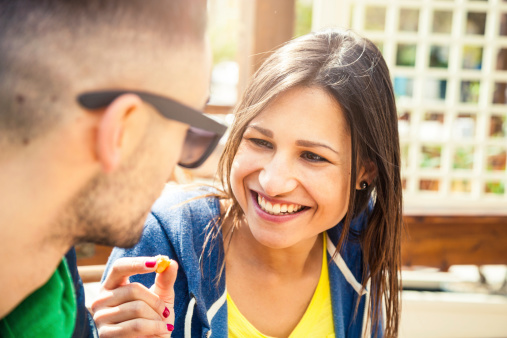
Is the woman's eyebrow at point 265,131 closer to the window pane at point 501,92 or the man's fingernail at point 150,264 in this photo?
the man's fingernail at point 150,264

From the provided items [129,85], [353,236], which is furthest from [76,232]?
[353,236]

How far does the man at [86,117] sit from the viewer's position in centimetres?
80

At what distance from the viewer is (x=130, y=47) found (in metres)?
0.86

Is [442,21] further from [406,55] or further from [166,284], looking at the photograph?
[166,284]

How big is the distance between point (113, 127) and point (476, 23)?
12266 mm

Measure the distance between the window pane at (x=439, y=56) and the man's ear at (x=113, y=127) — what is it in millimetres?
12501

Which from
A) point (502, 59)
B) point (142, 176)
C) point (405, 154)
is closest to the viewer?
point (142, 176)

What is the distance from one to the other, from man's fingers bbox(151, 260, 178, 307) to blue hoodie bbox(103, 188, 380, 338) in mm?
312

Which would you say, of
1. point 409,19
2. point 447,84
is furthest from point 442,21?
point 447,84

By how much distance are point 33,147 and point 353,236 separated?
1.40 m

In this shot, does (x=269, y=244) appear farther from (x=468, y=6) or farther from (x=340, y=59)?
(x=468, y=6)

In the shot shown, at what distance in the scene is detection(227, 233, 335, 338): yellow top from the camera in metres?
1.69

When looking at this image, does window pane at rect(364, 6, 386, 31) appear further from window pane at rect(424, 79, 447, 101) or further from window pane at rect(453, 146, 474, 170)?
window pane at rect(453, 146, 474, 170)

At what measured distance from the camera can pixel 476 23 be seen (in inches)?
456
